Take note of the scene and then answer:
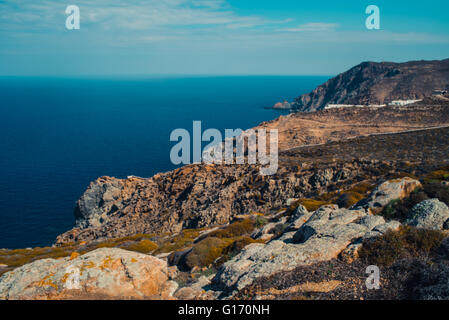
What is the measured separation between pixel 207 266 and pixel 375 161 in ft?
82.0

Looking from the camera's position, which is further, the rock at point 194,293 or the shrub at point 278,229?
the shrub at point 278,229

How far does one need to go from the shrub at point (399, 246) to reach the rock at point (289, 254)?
37.0 inches

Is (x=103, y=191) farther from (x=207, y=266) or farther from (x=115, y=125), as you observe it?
(x=115, y=125)

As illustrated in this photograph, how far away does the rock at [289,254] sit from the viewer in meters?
10.2

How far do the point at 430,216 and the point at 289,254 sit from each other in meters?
6.22

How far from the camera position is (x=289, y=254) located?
10.8m

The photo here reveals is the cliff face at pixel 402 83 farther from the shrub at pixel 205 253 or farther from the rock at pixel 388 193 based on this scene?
the shrub at pixel 205 253

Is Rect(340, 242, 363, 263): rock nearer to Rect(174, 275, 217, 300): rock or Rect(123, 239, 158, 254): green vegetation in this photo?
Rect(174, 275, 217, 300): rock

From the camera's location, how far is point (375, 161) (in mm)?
32719

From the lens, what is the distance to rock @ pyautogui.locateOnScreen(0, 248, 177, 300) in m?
9.12

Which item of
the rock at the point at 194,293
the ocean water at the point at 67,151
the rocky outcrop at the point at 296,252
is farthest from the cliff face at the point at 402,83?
the rock at the point at 194,293

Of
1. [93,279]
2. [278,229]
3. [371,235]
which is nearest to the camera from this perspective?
[93,279]

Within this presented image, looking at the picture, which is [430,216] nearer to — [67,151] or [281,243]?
[281,243]

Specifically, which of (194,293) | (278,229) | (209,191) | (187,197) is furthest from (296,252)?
(187,197)
